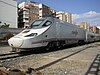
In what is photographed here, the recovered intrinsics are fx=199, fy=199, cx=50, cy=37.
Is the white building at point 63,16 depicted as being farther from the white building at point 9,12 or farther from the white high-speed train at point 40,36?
the white high-speed train at point 40,36

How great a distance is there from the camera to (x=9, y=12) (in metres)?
94.0

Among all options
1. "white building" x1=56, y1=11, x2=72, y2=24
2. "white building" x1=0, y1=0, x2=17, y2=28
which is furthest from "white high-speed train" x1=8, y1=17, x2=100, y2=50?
"white building" x1=56, y1=11, x2=72, y2=24

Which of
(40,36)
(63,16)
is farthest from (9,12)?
(40,36)

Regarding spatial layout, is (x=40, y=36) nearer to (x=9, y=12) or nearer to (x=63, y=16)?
(x=9, y=12)

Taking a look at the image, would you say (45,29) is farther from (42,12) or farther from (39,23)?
(42,12)

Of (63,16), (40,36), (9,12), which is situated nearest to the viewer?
(40,36)

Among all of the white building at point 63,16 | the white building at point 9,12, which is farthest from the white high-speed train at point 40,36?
the white building at point 63,16

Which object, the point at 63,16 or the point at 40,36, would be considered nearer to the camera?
the point at 40,36

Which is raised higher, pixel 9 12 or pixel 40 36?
pixel 9 12

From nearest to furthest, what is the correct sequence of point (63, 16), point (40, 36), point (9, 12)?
point (40, 36)
point (9, 12)
point (63, 16)

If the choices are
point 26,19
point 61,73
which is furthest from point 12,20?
point 61,73

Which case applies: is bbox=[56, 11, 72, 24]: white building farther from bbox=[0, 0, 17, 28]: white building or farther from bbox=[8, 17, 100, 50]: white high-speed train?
bbox=[8, 17, 100, 50]: white high-speed train

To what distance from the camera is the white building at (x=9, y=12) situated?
296 ft

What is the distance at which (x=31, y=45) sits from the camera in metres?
14.2
